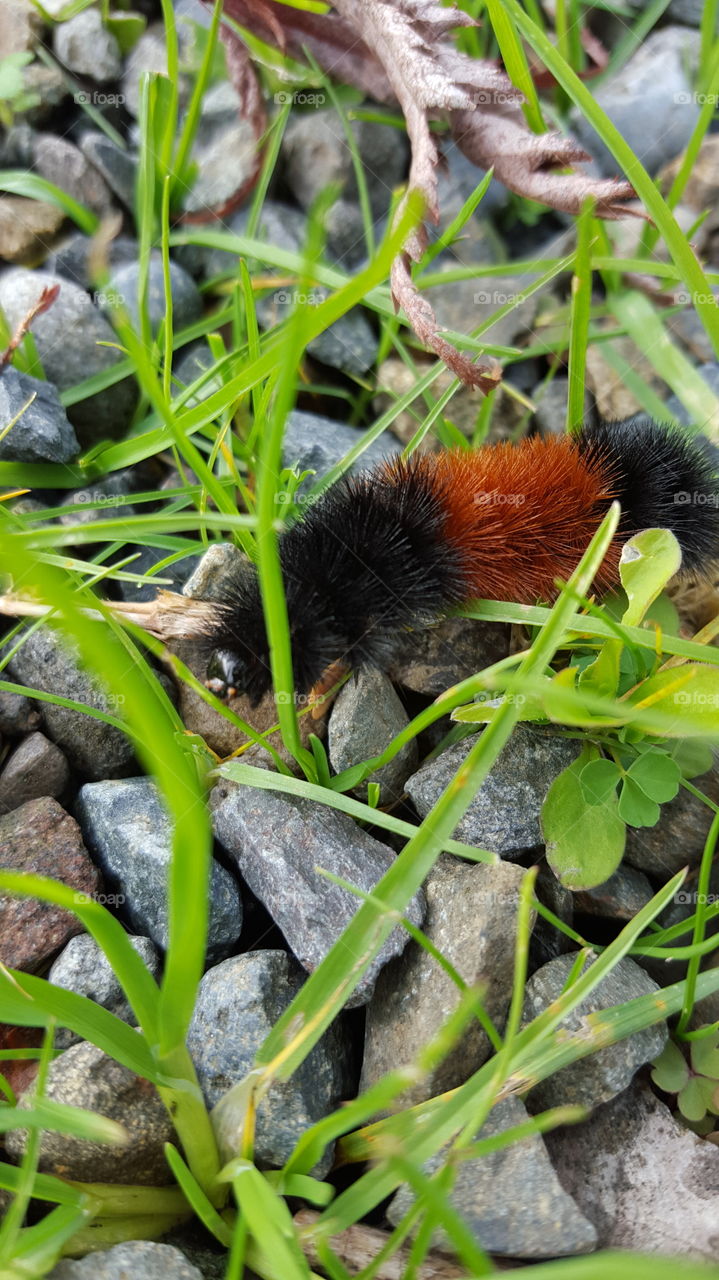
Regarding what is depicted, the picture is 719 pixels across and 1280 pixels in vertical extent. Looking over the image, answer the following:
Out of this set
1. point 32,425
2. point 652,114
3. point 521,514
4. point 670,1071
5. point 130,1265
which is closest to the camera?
point 130,1265

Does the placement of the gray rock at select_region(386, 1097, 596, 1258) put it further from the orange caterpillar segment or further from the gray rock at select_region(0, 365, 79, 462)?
the gray rock at select_region(0, 365, 79, 462)

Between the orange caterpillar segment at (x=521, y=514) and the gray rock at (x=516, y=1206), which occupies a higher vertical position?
the orange caterpillar segment at (x=521, y=514)

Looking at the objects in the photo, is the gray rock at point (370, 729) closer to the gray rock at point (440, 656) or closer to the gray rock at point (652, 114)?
the gray rock at point (440, 656)

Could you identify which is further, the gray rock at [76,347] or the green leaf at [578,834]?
the gray rock at [76,347]
